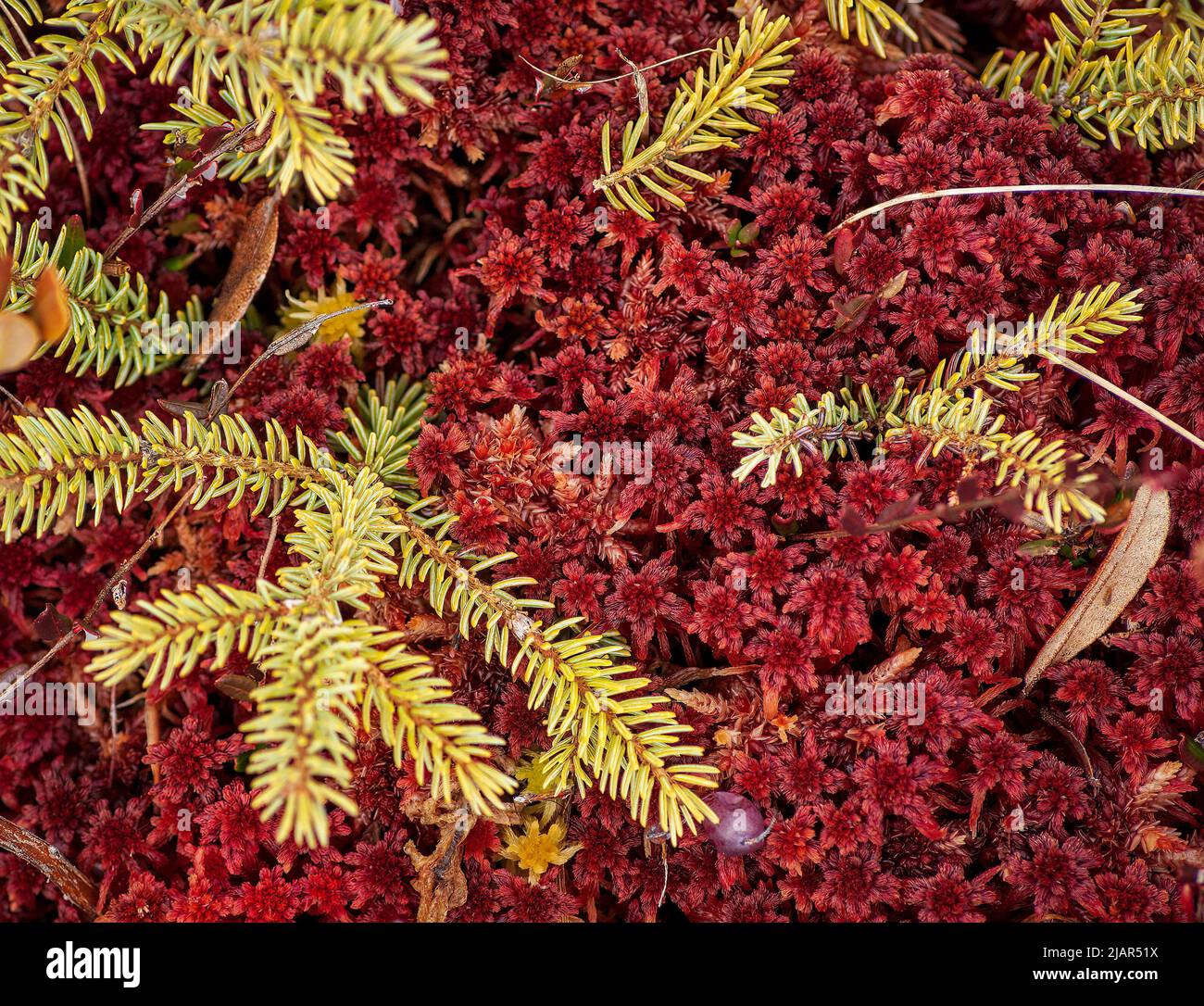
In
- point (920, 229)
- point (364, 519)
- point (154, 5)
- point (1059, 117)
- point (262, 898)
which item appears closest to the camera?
point (154, 5)

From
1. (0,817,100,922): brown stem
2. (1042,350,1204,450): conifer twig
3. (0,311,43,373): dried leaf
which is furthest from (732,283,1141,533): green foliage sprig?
(0,817,100,922): brown stem

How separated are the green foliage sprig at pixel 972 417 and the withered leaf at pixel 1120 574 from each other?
20 cm

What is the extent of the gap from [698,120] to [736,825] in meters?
2.27

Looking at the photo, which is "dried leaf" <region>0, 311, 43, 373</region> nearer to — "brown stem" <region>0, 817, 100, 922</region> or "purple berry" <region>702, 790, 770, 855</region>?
"brown stem" <region>0, 817, 100, 922</region>

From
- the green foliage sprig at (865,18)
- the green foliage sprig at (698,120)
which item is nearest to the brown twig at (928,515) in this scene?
the green foliage sprig at (698,120)

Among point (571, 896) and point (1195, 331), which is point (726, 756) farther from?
point (1195, 331)

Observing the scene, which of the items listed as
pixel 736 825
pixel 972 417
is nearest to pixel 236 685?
pixel 736 825

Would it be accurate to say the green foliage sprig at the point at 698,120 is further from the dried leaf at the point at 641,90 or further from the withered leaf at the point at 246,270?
the withered leaf at the point at 246,270

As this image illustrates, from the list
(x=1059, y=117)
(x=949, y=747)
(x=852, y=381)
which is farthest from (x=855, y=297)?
(x=949, y=747)

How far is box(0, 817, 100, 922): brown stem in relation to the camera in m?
2.92

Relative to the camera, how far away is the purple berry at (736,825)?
2.66 m

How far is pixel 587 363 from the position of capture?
308 cm

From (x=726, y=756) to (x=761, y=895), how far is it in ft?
1.47

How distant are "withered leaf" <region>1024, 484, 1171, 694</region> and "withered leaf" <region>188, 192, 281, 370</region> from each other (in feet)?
10.1
